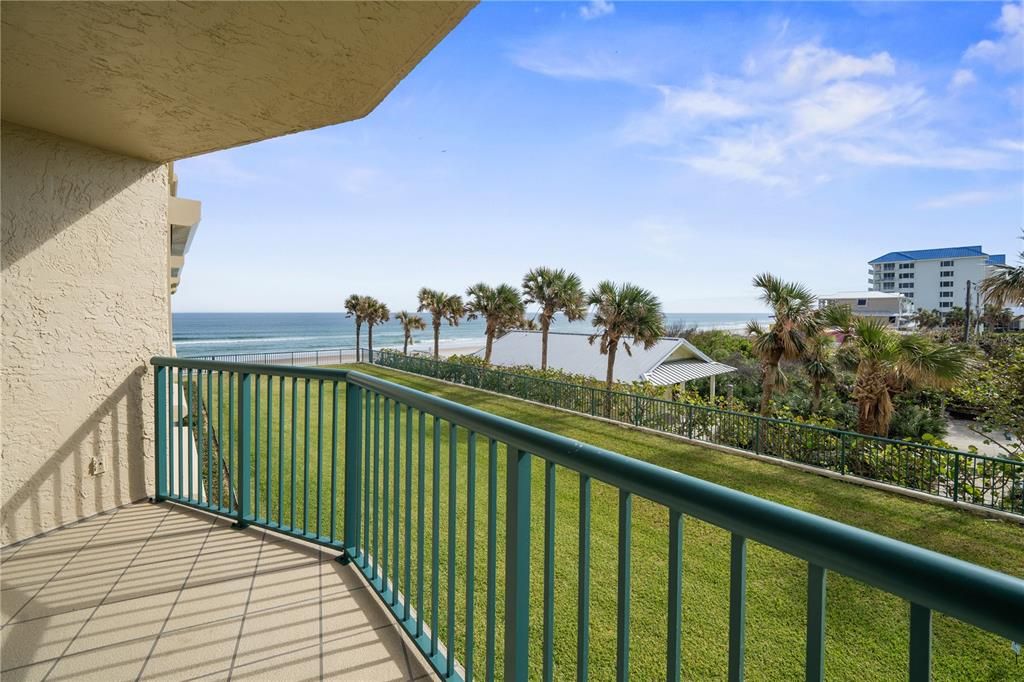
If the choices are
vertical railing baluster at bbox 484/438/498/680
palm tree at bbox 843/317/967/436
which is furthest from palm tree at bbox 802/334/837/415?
vertical railing baluster at bbox 484/438/498/680

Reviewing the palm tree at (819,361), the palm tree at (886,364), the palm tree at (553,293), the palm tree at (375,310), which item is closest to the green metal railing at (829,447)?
the palm tree at (886,364)

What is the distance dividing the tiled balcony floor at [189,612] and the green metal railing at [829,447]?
28.0ft

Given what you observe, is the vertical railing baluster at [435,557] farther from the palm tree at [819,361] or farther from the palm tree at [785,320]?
the palm tree at [819,361]

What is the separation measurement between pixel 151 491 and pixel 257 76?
9.31 ft

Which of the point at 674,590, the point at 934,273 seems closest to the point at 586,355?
the point at 674,590

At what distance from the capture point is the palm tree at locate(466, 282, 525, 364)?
26516mm

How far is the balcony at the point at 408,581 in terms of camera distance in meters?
0.70

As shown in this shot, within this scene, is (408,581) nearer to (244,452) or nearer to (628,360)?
(244,452)

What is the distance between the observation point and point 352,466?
2.58 m

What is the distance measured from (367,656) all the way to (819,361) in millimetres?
17767

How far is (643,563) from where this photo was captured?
4559 millimetres

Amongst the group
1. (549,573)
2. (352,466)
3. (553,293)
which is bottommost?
(352,466)

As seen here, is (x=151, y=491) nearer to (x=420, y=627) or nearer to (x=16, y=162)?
(x=16, y=162)

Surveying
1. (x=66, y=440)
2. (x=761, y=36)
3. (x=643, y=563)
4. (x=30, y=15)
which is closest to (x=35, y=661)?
(x=66, y=440)
